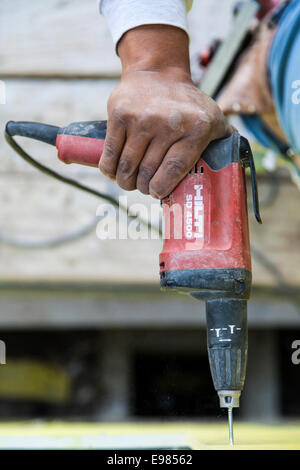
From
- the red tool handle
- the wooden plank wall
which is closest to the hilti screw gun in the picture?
the red tool handle

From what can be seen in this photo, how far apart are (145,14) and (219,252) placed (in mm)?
256

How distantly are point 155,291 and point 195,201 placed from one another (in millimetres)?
683

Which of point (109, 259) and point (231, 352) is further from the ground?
point (109, 259)

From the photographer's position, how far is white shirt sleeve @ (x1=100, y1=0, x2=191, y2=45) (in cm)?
53

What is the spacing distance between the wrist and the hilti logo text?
0.40 feet

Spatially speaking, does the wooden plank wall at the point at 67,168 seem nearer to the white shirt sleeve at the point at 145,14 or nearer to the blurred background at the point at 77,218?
the blurred background at the point at 77,218

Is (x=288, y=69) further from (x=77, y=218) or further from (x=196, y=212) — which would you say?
(x=77, y=218)

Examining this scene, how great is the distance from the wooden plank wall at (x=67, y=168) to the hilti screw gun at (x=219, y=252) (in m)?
0.58

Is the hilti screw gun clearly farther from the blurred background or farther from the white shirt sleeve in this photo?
the blurred background

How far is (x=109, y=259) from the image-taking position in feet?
3.85

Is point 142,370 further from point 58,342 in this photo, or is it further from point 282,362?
point 282,362

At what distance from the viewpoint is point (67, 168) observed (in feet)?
3.82
